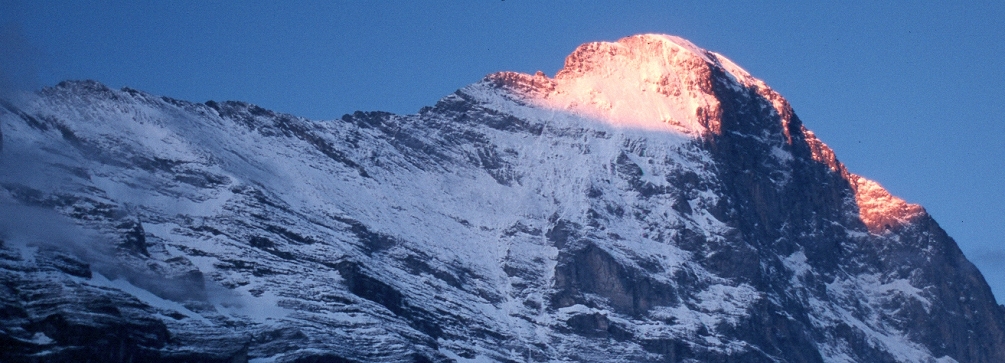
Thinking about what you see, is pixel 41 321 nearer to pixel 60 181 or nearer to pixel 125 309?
pixel 125 309

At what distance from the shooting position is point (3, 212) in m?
186

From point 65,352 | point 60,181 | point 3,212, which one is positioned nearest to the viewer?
point 65,352

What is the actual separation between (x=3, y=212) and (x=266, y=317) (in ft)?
81.1

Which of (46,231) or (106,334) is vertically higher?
(46,231)

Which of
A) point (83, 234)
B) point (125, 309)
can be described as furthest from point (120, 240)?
point (125, 309)

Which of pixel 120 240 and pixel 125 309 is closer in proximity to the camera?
pixel 125 309

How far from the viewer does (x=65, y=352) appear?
171 metres

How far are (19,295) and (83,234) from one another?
18814 millimetres

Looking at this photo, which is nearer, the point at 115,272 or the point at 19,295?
the point at 19,295

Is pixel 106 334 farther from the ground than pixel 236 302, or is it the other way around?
pixel 236 302

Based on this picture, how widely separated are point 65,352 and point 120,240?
24.3 m

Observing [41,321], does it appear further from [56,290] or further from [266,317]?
[266,317]

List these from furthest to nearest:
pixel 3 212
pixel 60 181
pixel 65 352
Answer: pixel 60 181 → pixel 3 212 → pixel 65 352

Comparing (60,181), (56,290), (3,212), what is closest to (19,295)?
(56,290)
